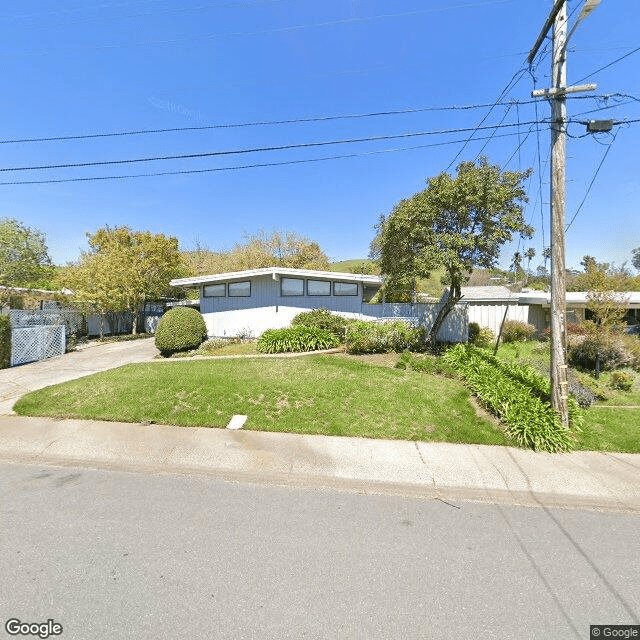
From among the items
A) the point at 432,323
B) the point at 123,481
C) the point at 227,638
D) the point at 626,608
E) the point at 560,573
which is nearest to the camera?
the point at 227,638

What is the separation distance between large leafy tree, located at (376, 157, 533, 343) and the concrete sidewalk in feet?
20.1

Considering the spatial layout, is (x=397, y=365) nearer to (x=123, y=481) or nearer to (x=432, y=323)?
(x=432, y=323)

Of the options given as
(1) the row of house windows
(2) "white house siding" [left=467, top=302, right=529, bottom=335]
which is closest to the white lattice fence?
(1) the row of house windows

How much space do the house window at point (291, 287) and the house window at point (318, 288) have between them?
37 centimetres

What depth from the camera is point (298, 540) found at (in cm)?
320

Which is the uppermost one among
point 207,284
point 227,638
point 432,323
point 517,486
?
point 207,284

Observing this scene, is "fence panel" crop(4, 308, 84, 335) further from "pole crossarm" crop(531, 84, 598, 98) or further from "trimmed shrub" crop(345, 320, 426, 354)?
"pole crossarm" crop(531, 84, 598, 98)

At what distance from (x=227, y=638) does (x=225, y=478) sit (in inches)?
96.7

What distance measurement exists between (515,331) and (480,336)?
2040 mm

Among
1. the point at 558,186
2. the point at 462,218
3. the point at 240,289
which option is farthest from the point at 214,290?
the point at 558,186

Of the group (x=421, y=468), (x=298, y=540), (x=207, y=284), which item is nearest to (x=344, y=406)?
(x=421, y=468)

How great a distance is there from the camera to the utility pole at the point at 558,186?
5672 millimetres

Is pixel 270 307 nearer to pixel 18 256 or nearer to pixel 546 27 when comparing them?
pixel 546 27

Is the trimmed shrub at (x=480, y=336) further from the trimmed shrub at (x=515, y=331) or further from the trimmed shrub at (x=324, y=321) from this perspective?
the trimmed shrub at (x=324, y=321)
